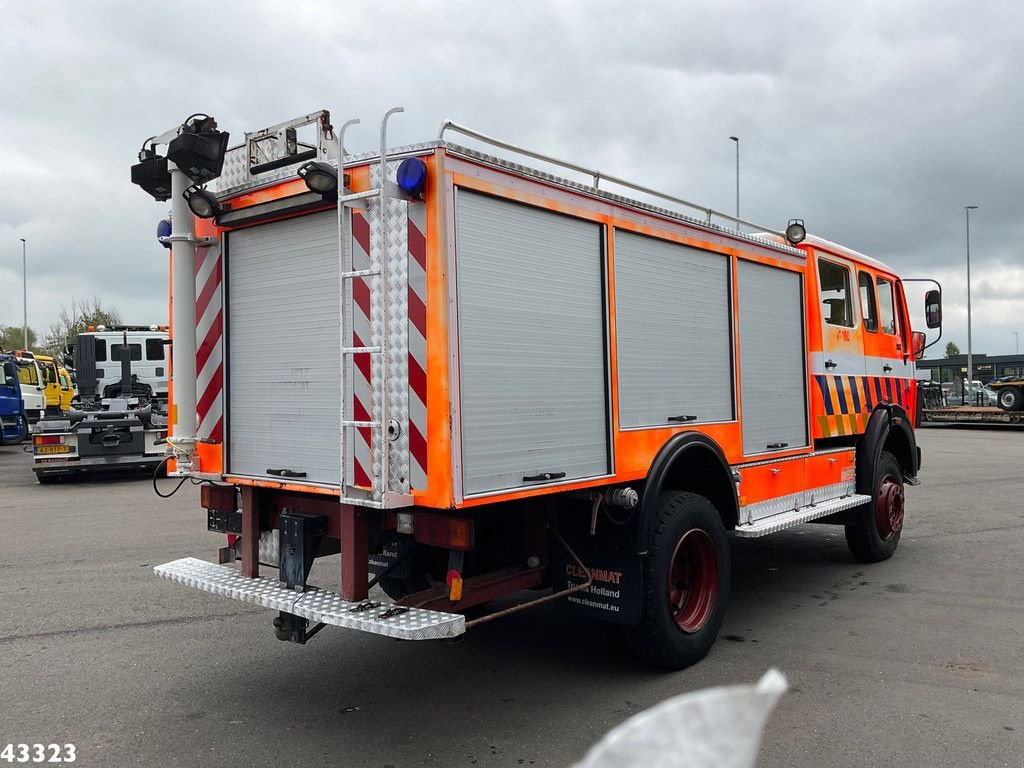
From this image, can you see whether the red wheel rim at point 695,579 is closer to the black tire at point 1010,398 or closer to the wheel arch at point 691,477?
the wheel arch at point 691,477

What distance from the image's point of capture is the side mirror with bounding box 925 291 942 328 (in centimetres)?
841

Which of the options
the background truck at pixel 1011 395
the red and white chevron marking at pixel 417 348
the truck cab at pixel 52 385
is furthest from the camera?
the background truck at pixel 1011 395

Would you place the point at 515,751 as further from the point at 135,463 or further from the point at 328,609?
the point at 135,463

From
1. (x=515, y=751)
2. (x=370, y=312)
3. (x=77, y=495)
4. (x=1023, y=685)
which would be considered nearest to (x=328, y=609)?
(x=515, y=751)

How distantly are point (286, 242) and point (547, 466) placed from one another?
6.00ft

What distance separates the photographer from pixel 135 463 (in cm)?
1355

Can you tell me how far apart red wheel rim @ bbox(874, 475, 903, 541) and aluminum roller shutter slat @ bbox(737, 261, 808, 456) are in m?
1.57

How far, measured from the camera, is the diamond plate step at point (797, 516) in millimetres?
5406

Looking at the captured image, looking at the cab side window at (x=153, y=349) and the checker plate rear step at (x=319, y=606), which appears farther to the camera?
the cab side window at (x=153, y=349)

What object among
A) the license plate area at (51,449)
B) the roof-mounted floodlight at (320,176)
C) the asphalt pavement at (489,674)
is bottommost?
the asphalt pavement at (489,674)

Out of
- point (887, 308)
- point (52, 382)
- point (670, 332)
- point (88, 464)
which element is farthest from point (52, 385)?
point (670, 332)

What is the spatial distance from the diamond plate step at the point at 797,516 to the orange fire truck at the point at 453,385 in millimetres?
51

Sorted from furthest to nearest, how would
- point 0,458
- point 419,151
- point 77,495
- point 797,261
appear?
point 0,458, point 77,495, point 797,261, point 419,151

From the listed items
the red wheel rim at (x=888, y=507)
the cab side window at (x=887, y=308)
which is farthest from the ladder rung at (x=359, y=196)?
the cab side window at (x=887, y=308)
